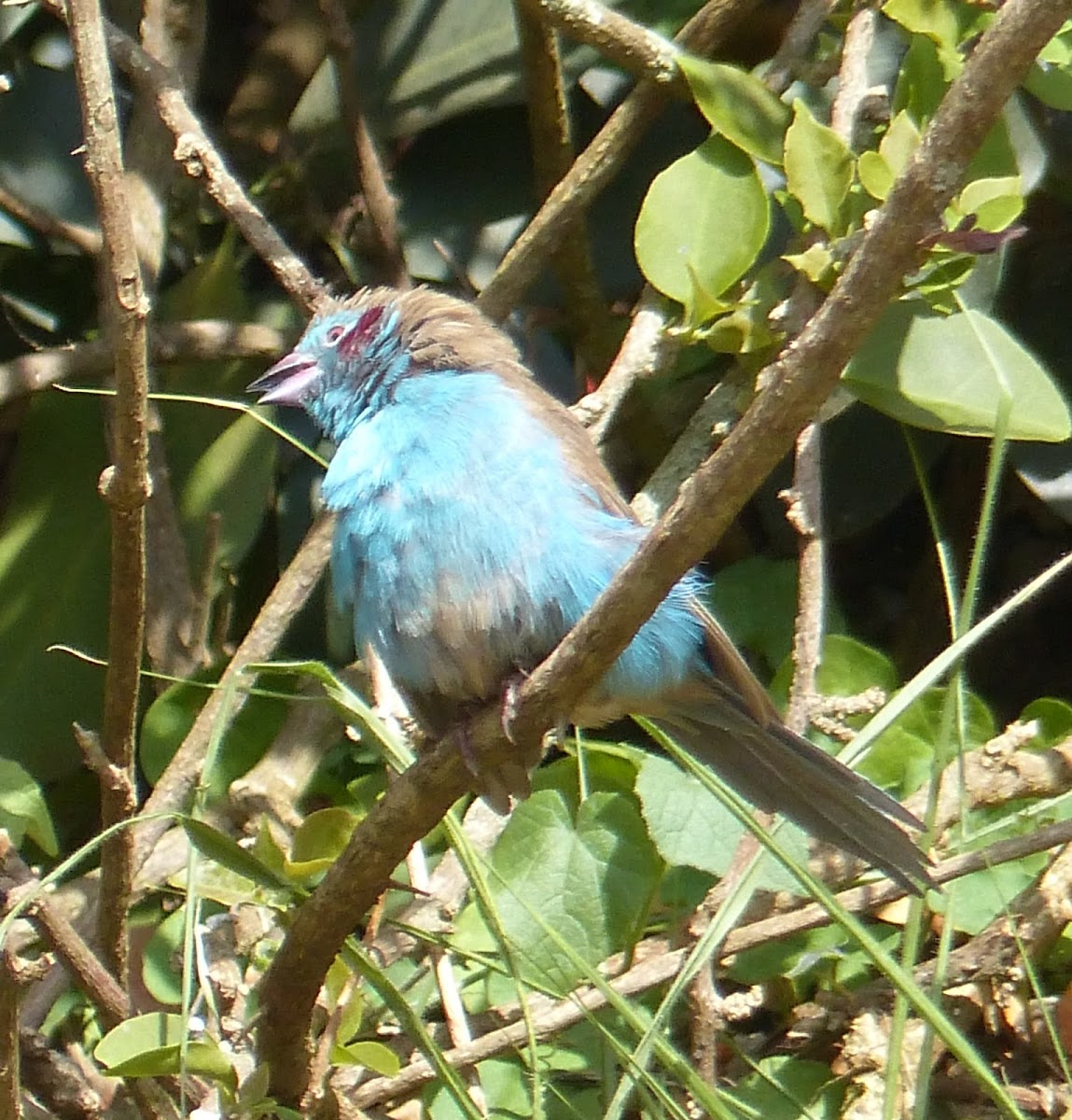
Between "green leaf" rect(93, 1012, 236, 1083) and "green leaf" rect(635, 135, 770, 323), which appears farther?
"green leaf" rect(635, 135, 770, 323)

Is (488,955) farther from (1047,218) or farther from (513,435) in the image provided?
(1047,218)

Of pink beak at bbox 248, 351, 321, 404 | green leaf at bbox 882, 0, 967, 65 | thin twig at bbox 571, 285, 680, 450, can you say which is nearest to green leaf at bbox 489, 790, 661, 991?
thin twig at bbox 571, 285, 680, 450

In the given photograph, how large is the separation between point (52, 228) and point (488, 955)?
5.78ft

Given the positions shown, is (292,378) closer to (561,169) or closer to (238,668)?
(238,668)

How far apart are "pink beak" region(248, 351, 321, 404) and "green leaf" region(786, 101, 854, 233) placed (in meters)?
0.86

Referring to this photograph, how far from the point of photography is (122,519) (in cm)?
226

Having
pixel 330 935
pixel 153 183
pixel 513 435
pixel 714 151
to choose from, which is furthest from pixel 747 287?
pixel 330 935

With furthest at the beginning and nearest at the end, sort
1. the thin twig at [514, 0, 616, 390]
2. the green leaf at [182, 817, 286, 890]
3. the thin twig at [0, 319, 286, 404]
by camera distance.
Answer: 1. the thin twig at [514, 0, 616, 390]
2. the thin twig at [0, 319, 286, 404]
3. the green leaf at [182, 817, 286, 890]

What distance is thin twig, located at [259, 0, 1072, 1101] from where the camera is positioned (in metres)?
1.45

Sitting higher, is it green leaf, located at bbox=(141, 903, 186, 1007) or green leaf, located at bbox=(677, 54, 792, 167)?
green leaf, located at bbox=(677, 54, 792, 167)

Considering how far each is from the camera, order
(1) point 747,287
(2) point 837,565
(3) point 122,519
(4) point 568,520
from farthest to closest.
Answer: (2) point 837,565 → (1) point 747,287 → (4) point 568,520 → (3) point 122,519

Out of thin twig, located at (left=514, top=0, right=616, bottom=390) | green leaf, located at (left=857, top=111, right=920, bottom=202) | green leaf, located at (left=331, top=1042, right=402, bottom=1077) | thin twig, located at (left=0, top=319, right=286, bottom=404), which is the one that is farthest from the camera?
thin twig, located at (left=514, top=0, right=616, bottom=390)

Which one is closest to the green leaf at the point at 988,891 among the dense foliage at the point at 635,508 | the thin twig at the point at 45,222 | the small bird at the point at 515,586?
the dense foliage at the point at 635,508

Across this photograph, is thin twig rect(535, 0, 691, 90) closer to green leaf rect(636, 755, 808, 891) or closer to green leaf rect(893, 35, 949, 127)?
green leaf rect(893, 35, 949, 127)
